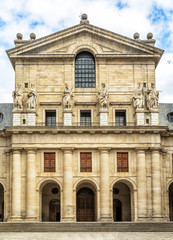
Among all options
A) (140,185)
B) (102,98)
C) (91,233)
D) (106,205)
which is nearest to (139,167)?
(140,185)

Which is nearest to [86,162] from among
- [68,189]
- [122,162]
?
[68,189]

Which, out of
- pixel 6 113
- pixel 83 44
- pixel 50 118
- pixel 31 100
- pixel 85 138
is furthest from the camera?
pixel 6 113

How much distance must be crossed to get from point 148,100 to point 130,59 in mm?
5677

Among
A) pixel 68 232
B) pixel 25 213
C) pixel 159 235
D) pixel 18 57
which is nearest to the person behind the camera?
pixel 159 235

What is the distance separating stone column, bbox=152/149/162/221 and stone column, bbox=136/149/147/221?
0.98m

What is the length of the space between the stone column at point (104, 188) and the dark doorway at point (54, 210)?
21.4ft

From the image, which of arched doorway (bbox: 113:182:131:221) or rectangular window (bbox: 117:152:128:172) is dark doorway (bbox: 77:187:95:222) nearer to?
arched doorway (bbox: 113:182:131:221)

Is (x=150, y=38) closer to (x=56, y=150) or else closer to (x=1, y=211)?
(x=56, y=150)

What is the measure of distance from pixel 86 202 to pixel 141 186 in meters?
7.22

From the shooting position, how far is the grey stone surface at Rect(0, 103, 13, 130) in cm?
5525

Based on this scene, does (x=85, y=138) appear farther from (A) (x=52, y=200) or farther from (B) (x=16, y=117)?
(A) (x=52, y=200)

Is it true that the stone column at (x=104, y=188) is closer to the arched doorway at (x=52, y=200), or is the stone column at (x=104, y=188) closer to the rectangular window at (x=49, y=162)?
the rectangular window at (x=49, y=162)

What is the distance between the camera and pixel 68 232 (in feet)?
138

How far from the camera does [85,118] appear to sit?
53688mm
